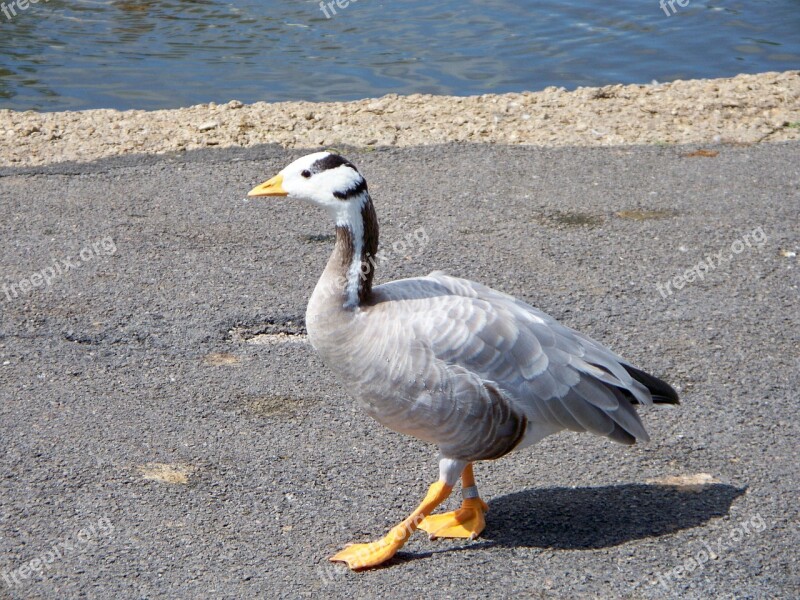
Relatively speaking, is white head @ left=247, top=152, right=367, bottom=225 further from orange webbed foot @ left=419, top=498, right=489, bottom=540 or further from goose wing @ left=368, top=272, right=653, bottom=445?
orange webbed foot @ left=419, top=498, right=489, bottom=540

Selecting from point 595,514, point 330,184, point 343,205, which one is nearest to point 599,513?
point 595,514

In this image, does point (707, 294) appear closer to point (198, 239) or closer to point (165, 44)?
point (198, 239)

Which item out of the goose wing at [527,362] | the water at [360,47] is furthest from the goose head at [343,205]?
the water at [360,47]

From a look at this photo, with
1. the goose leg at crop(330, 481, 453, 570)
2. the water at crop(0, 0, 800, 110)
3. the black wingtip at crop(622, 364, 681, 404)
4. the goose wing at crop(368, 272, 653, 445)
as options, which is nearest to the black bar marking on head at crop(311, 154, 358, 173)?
the goose wing at crop(368, 272, 653, 445)

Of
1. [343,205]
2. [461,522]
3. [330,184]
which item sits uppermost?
[330,184]

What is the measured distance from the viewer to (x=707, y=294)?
22.5 feet

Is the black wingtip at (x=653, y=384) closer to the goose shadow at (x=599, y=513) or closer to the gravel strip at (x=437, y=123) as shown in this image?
the goose shadow at (x=599, y=513)

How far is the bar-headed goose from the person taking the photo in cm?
441

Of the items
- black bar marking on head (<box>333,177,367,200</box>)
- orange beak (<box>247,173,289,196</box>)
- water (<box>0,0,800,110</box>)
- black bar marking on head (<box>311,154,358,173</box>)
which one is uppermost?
black bar marking on head (<box>311,154,358,173</box>)

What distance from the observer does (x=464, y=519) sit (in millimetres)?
4695

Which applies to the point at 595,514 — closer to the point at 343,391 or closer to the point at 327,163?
the point at 343,391

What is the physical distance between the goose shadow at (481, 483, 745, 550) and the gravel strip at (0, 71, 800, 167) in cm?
541

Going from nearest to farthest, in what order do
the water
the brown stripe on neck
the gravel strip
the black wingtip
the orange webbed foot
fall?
the brown stripe on neck
the orange webbed foot
the black wingtip
the gravel strip
the water

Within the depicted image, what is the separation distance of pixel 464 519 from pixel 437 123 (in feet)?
20.8
